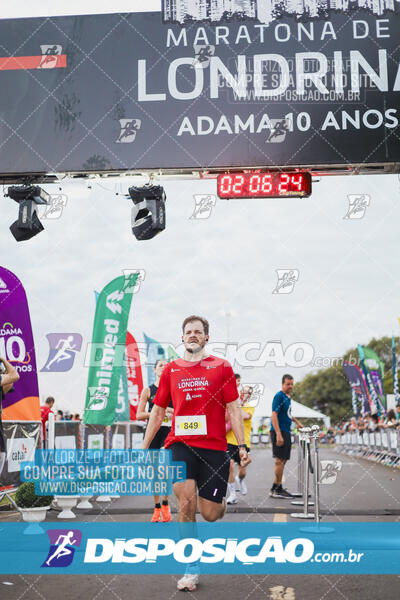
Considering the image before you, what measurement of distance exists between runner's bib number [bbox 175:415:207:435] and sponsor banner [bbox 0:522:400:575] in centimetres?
71

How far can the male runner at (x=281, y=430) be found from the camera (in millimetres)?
10672

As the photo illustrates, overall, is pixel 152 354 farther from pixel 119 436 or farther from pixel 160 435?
pixel 160 435

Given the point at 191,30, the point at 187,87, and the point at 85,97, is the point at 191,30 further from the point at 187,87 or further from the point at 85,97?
the point at 85,97

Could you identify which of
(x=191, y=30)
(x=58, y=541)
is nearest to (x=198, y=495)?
(x=58, y=541)

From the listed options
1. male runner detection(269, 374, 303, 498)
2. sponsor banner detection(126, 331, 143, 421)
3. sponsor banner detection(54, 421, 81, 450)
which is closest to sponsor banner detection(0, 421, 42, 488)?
sponsor banner detection(54, 421, 81, 450)

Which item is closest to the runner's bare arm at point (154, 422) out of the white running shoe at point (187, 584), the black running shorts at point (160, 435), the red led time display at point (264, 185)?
the white running shoe at point (187, 584)

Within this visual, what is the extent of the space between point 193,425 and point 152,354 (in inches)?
711

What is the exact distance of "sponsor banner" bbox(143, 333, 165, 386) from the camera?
22.7 m

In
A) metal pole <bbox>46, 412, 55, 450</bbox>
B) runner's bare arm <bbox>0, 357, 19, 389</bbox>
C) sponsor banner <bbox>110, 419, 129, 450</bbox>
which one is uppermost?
runner's bare arm <bbox>0, 357, 19, 389</bbox>

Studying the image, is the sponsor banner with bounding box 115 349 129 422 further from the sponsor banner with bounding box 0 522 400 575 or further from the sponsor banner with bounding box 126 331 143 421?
the sponsor banner with bounding box 0 522 400 575

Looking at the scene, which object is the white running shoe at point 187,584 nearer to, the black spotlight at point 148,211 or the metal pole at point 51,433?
the metal pole at point 51,433

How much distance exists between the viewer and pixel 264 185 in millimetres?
9453

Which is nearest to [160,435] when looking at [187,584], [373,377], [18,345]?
[18,345]

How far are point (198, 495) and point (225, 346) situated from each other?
656 centimetres
